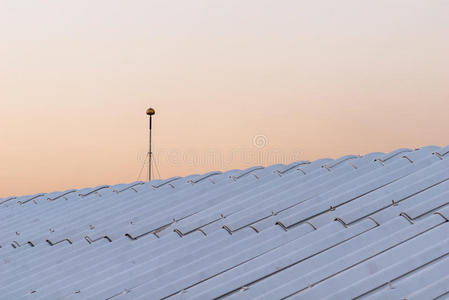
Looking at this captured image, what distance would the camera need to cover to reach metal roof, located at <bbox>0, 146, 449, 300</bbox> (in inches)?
318

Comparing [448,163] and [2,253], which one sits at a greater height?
[448,163]

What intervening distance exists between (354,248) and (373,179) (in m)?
3.61

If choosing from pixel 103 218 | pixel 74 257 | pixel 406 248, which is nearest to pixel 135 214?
pixel 103 218

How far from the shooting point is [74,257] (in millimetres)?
12391

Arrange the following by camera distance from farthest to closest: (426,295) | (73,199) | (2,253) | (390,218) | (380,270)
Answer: (73,199)
(2,253)
(390,218)
(380,270)
(426,295)

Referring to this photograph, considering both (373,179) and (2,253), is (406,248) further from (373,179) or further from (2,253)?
(2,253)

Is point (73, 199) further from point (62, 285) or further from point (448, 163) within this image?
point (448, 163)

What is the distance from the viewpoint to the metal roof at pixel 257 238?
808 cm

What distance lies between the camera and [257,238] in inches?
410

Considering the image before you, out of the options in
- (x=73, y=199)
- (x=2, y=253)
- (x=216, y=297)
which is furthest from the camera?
(x=73, y=199)

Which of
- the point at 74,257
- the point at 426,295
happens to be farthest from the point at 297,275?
the point at 74,257

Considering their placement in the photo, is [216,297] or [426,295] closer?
[426,295]

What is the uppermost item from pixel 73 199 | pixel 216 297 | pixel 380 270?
pixel 380 270

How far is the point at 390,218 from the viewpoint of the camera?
9734mm
